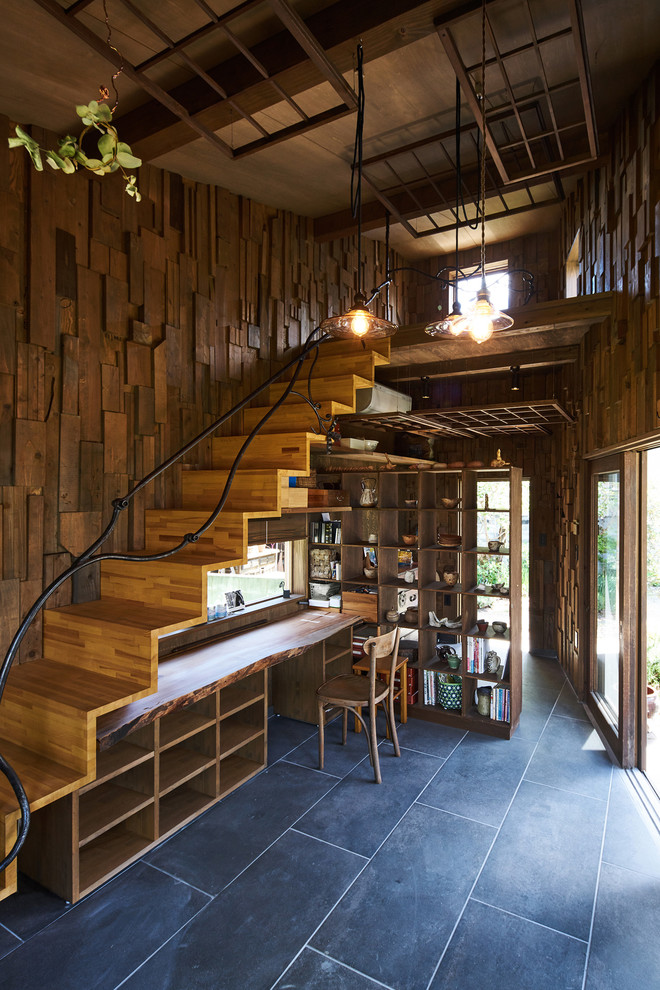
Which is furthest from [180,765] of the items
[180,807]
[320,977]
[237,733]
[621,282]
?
[621,282]

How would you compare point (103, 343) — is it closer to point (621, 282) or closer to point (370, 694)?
point (370, 694)

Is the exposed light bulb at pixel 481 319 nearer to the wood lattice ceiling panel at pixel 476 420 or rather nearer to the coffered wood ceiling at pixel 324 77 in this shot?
the coffered wood ceiling at pixel 324 77

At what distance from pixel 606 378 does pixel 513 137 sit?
181 centimetres

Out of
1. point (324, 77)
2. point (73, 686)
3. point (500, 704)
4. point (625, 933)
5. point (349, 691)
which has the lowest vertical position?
point (625, 933)

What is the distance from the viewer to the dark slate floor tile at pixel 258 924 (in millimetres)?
2133

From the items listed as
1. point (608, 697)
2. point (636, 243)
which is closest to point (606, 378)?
point (636, 243)

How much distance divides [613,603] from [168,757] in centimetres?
339

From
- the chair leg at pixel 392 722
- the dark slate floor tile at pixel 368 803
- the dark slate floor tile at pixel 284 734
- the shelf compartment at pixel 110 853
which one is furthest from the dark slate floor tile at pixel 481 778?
the shelf compartment at pixel 110 853

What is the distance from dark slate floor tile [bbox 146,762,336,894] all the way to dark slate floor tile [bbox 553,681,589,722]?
242 cm

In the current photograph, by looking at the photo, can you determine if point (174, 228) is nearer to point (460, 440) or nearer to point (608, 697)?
point (608, 697)

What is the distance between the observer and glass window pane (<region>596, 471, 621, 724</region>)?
4.02 m

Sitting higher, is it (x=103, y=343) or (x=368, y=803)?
(x=103, y=343)

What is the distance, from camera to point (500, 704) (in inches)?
172

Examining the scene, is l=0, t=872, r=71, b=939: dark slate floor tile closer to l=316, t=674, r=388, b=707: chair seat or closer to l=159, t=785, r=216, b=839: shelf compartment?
l=159, t=785, r=216, b=839: shelf compartment
